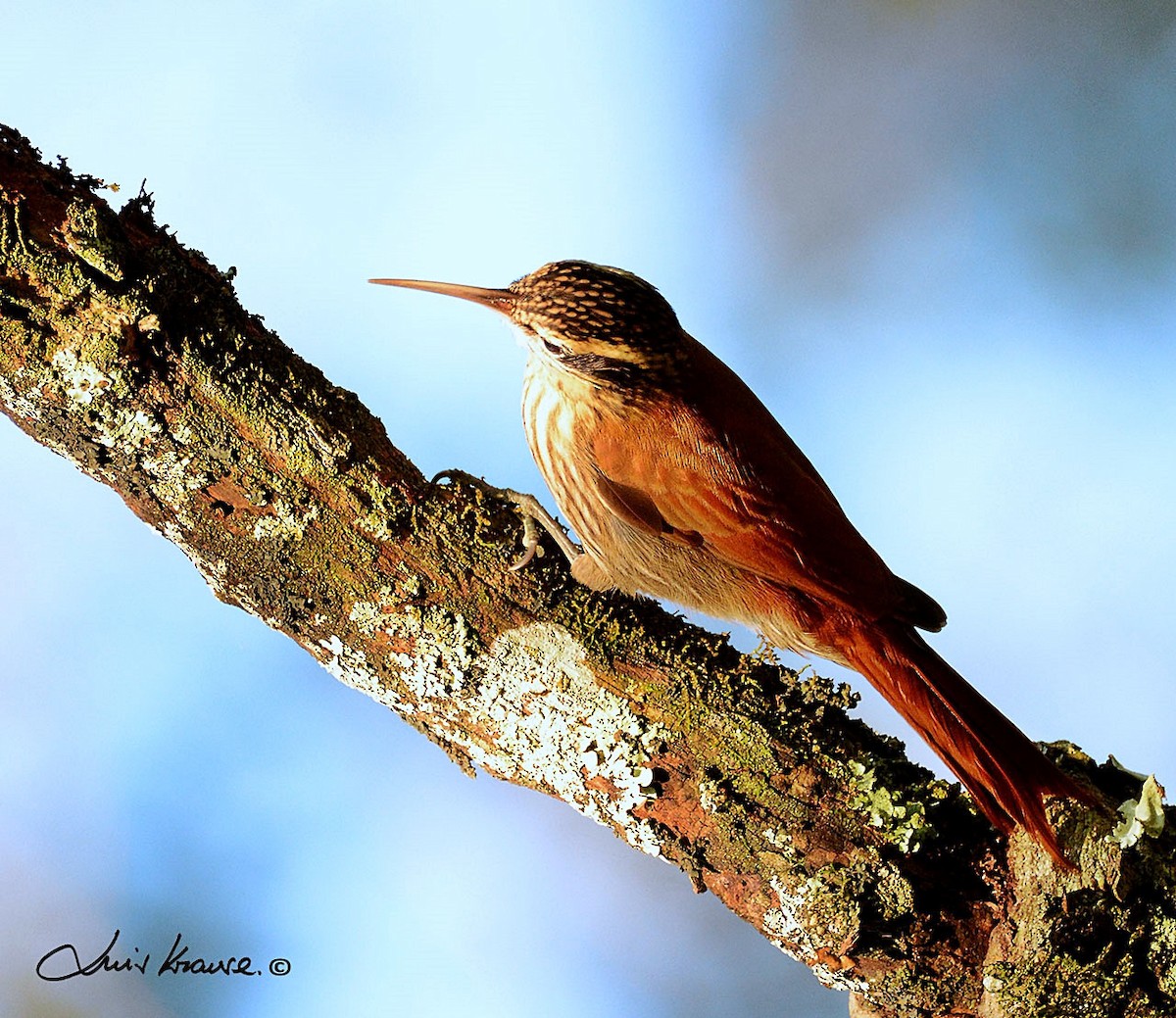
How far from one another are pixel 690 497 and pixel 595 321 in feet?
1.28

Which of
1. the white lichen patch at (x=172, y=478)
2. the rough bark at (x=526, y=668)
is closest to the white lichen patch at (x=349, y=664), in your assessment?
the rough bark at (x=526, y=668)

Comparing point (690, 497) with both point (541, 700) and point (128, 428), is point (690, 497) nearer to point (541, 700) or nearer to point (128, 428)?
point (541, 700)

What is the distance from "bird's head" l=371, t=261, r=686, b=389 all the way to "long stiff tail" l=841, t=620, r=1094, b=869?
673 millimetres

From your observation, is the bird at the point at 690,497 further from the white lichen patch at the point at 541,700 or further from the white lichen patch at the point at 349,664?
the white lichen patch at the point at 349,664

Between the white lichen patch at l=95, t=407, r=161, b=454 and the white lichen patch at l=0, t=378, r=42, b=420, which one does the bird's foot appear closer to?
the white lichen patch at l=95, t=407, r=161, b=454

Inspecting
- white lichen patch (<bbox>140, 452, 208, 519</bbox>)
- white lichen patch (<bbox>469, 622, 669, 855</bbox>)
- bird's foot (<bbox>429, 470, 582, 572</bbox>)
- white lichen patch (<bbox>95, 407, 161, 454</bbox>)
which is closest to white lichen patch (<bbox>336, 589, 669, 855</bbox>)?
white lichen patch (<bbox>469, 622, 669, 855</bbox>)

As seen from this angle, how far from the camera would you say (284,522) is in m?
1.77

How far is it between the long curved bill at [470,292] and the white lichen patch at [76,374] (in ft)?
2.04

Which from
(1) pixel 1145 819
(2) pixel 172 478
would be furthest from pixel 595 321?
(1) pixel 1145 819

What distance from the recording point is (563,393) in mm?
2297

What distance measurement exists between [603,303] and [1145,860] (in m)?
1.34

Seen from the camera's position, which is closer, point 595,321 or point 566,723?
point 566,723

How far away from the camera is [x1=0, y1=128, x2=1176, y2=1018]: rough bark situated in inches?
67.6

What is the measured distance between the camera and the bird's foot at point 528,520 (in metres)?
1.88
